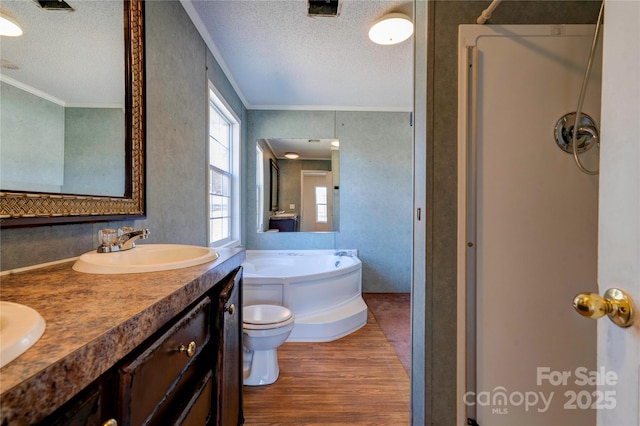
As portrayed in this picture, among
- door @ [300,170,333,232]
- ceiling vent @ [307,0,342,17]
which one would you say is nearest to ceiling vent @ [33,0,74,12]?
ceiling vent @ [307,0,342,17]

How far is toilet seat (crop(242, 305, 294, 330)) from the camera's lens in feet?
5.47

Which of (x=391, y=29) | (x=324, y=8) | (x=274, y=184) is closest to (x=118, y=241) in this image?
(x=324, y=8)

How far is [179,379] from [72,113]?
96cm

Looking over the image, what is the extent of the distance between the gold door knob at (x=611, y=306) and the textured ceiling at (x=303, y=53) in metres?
1.95

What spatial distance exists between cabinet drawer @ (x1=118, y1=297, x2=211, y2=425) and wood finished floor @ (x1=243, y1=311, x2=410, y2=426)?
1.07 metres

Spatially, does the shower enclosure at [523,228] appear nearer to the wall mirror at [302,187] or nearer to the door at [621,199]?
the door at [621,199]

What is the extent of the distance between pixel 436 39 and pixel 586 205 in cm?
89

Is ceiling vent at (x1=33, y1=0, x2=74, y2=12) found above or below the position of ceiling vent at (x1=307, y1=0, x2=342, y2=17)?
below

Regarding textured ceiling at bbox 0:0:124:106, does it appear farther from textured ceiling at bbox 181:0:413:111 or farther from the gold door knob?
the gold door knob

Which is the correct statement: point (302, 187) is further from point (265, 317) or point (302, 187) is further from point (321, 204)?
point (265, 317)

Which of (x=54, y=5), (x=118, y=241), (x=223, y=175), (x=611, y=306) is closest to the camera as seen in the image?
(x=611, y=306)

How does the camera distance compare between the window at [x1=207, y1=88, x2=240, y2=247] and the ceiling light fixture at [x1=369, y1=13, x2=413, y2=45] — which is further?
the window at [x1=207, y1=88, x2=240, y2=247]

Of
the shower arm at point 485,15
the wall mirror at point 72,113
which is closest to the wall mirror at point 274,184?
the wall mirror at point 72,113

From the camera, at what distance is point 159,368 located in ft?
1.86
